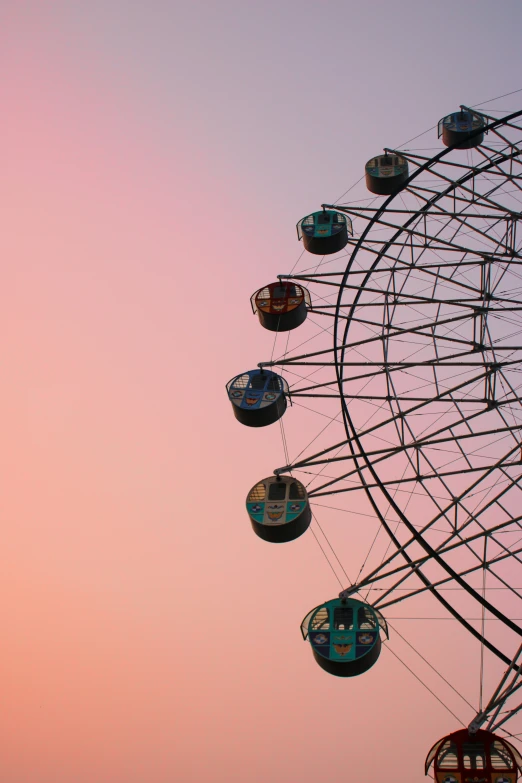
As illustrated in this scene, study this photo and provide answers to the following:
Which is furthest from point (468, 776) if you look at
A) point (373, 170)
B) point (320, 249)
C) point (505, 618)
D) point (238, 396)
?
point (373, 170)

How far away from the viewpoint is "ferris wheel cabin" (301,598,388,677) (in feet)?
56.9

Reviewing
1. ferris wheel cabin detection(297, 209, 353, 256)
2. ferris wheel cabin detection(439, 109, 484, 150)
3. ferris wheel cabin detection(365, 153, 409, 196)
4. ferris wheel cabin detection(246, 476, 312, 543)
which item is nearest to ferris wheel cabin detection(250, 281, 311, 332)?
ferris wheel cabin detection(297, 209, 353, 256)

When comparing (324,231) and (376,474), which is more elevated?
(324,231)

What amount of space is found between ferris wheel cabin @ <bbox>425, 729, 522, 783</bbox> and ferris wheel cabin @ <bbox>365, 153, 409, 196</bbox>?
17475 mm

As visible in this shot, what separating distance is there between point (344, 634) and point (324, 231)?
13.2m

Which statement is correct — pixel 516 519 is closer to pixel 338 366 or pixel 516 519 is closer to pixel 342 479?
pixel 342 479

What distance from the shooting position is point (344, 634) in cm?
1770

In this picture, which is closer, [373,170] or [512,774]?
[512,774]

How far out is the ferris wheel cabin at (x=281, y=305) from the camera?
24.4m

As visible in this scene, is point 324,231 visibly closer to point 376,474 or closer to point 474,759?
point 376,474

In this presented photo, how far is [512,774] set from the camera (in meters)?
14.7

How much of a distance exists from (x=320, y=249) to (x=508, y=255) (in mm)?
9173

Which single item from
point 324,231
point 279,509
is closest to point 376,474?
point 279,509

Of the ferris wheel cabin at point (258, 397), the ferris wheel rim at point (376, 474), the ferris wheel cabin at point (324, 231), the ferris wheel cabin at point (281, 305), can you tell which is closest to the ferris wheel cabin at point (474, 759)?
the ferris wheel rim at point (376, 474)
